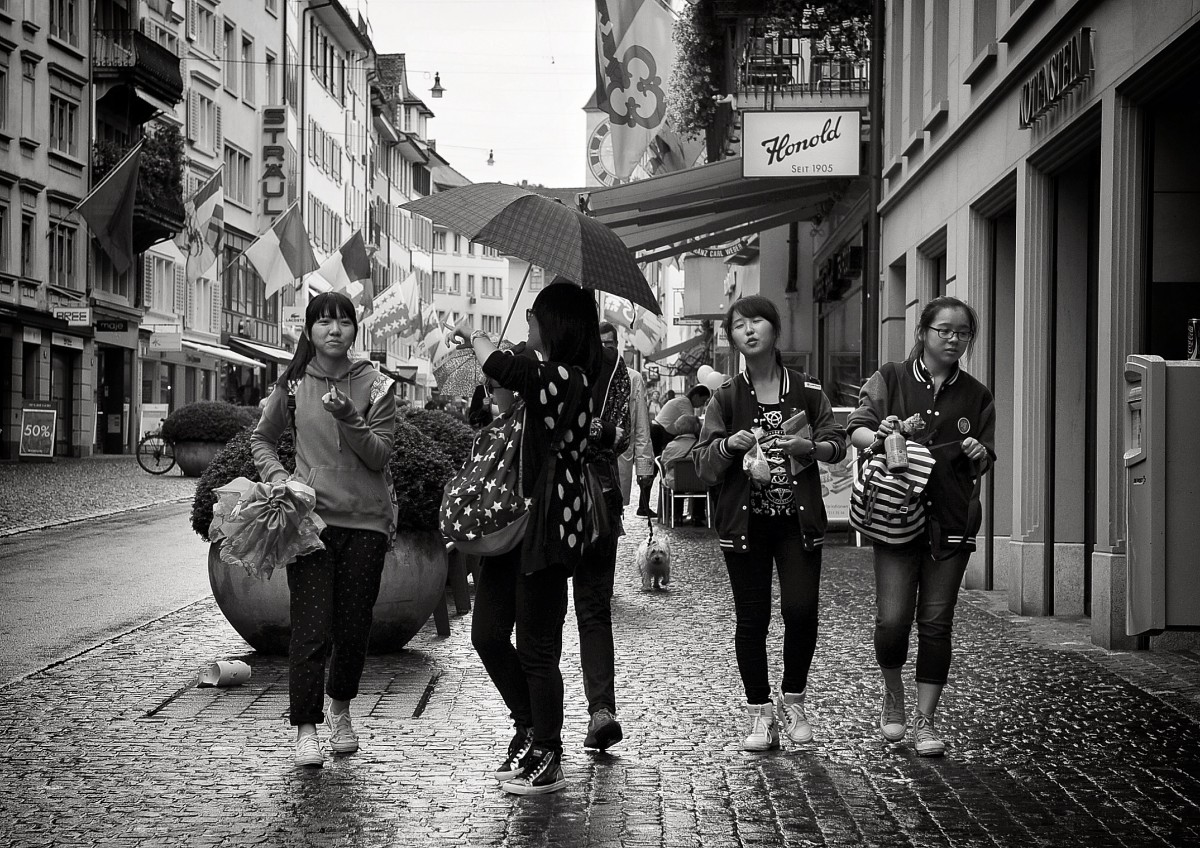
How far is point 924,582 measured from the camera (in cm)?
652

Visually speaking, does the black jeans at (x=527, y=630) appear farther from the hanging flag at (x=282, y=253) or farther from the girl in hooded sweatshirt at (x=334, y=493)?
the hanging flag at (x=282, y=253)

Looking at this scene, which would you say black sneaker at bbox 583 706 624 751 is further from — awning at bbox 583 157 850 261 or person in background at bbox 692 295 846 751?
awning at bbox 583 157 850 261

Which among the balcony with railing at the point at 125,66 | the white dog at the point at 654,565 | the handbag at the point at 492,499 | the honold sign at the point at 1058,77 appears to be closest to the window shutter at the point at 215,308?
the balcony with railing at the point at 125,66

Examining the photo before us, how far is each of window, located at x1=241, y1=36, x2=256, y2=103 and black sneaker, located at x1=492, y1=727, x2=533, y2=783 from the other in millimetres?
57302

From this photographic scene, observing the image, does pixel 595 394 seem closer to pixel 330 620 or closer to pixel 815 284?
pixel 330 620

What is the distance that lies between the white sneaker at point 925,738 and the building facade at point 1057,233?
2110 millimetres

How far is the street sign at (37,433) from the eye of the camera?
116 feet

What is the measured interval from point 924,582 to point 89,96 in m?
41.7

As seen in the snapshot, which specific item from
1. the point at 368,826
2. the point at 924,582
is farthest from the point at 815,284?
the point at 368,826

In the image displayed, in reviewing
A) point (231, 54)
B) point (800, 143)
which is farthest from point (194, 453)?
point (231, 54)

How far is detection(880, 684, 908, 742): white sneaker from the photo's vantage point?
649cm

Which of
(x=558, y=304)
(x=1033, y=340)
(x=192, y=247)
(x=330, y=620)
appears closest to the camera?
(x=558, y=304)

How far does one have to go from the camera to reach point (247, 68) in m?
61.1

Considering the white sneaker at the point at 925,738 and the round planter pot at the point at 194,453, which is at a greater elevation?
the round planter pot at the point at 194,453
